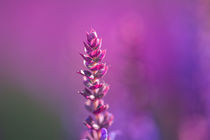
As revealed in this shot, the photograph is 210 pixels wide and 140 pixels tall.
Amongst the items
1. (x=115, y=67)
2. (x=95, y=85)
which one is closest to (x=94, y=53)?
(x=95, y=85)

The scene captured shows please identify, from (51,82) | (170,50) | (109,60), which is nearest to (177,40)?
(170,50)

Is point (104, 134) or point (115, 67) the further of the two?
point (115, 67)

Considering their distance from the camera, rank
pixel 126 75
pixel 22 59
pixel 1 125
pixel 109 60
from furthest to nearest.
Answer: pixel 22 59, pixel 109 60, pixel 1 125, pixel 126 75

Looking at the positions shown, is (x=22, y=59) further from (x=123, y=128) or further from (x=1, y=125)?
(x=123, y=128)

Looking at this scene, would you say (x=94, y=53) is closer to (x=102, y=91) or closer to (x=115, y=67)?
(x=102, y=91)

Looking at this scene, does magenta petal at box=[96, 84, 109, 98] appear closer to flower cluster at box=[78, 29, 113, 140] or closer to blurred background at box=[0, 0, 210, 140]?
flower cluster at box=[78, 29, 113, 140]

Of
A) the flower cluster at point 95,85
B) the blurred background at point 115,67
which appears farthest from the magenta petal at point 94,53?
the blurred background at point 115,67
